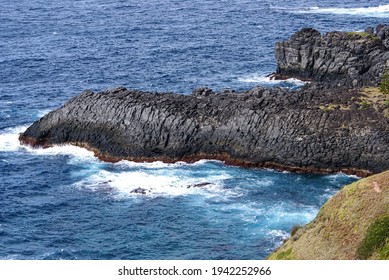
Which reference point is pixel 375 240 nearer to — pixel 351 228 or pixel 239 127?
pixel 351 228

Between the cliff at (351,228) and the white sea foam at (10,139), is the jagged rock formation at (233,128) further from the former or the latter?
the cliff at (351,228)

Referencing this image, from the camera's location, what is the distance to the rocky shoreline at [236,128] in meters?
101

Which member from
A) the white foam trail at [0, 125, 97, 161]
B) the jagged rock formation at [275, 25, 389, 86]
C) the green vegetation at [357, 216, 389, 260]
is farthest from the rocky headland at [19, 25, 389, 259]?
the green vegetation at [357, 216, 389, 260]

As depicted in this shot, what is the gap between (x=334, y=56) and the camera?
460 feet

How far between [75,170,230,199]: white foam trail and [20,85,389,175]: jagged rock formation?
555cm

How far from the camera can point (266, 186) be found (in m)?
96.7

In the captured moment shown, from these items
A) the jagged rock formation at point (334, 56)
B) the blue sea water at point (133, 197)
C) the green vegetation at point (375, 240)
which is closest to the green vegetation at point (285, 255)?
the green vegetation at point (375, 240)

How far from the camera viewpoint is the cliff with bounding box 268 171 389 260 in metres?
55.3

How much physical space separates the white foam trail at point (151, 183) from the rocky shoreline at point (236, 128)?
550cm

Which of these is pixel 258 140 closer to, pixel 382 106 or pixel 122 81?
pixel 382 106

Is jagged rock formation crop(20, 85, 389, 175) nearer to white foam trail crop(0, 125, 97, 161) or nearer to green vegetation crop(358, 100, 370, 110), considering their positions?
green vegetation crop(358, 100, 370, 110)

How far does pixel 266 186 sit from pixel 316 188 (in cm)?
672

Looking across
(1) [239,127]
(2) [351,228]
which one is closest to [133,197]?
(1) [239,127]

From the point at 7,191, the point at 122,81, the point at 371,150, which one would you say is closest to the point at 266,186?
the point at 371,150
